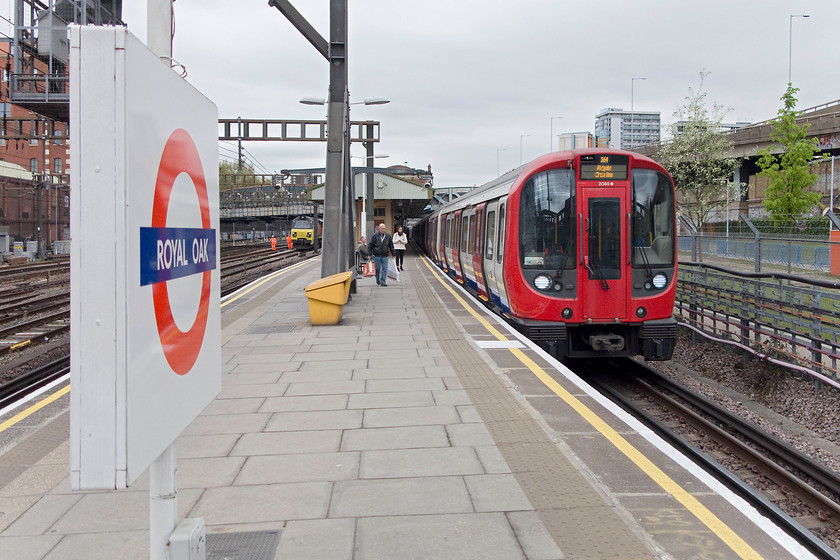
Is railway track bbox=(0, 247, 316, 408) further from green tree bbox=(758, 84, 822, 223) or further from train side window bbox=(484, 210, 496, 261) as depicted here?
green tree bbox=(758, 84, 822, 223)

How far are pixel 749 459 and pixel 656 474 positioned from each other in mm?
2928

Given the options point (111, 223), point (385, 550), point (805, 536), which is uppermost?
point (111, 223)

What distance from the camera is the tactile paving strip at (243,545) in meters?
3.14

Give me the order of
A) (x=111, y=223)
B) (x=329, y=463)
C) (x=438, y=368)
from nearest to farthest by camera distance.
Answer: (x=111, y=223) → (x=329, y=463) → (x=438, y=368)

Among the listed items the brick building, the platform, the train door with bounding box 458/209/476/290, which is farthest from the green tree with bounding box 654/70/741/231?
the brick building

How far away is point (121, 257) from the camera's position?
1809mm

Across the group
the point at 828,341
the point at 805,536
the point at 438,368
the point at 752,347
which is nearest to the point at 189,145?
the point at 805,536

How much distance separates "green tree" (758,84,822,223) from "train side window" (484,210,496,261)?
34.0 feet

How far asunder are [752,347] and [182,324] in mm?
9581

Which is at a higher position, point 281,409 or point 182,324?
point 182,324

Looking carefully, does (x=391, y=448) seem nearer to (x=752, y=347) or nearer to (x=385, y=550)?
(x=385, y=550)

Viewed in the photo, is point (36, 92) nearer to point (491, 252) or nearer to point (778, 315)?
point (491, 252)

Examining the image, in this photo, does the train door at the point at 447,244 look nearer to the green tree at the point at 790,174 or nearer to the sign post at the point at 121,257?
the green tree at the point at 790,174

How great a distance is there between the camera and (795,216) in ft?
61.0
